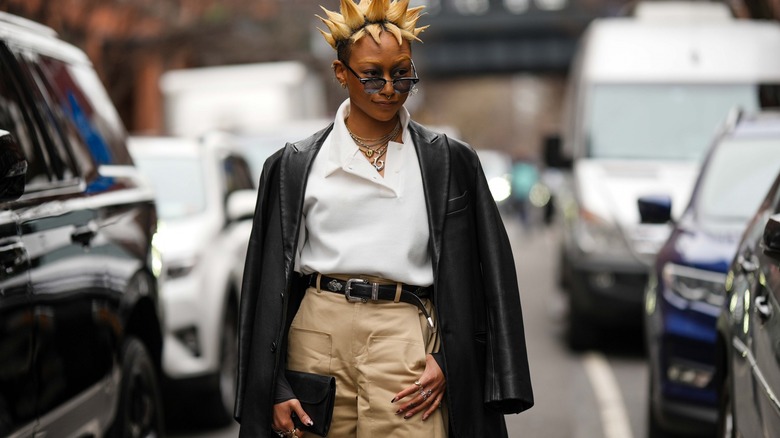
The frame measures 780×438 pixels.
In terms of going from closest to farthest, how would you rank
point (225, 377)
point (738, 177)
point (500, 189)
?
point (738, 177)
point (225, 377)
point (500, 189)

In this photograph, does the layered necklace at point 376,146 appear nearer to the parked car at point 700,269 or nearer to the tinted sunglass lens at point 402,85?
the tinted sunglass lens at point 402,85

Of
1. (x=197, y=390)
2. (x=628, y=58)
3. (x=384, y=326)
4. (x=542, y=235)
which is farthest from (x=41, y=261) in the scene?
(x=542, y=235)

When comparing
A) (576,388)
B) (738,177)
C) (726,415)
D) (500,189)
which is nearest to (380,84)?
(726,415)

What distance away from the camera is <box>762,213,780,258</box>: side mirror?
160 inches

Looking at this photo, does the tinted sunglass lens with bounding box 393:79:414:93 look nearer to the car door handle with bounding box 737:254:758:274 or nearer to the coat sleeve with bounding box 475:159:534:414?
the coat sleeve with bounding box 475:159:534:414

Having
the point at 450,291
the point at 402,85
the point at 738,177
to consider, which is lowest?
the point at 738,177

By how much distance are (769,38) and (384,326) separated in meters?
9.54

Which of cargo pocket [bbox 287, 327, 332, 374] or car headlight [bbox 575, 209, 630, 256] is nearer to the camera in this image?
cargo pocket [bbox 287, 327, 332, 374]

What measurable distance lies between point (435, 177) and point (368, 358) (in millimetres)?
517

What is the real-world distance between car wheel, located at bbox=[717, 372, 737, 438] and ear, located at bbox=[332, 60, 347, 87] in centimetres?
210

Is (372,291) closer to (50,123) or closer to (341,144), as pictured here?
(341,144)

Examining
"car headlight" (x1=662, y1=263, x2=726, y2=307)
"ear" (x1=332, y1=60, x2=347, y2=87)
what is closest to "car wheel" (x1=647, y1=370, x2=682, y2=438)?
"car headlight" (x1=662, y1=263, x2=726, y2=307)

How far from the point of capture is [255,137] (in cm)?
1309

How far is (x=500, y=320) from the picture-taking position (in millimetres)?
3477
